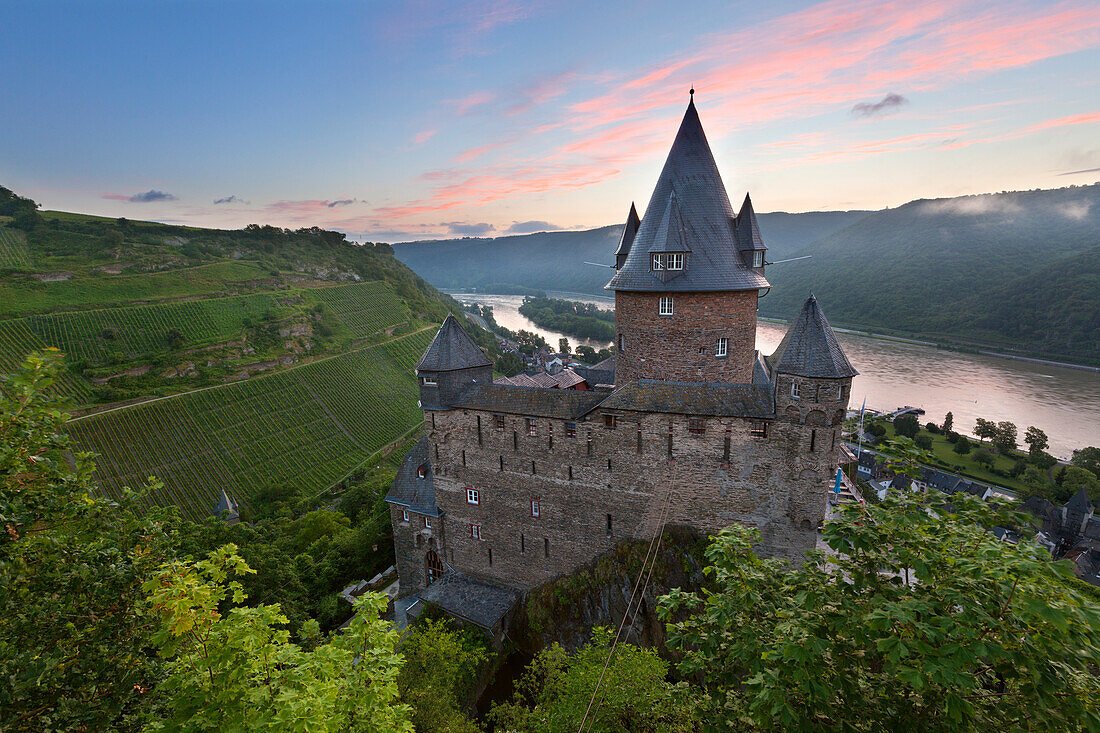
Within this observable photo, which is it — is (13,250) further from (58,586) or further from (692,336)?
(692,336)

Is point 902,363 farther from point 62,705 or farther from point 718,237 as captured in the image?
point 62,705

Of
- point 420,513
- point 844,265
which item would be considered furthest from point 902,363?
point 420,513

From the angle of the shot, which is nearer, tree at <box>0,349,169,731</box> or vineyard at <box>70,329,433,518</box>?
tree at <box>0,349,169,731</box>

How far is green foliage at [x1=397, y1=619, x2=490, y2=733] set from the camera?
15985 millimetres

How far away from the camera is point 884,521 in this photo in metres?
6.79

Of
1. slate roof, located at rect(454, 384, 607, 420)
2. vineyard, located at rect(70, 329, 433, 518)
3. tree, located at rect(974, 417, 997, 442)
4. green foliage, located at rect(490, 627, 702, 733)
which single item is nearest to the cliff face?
green foliage, located at rect(490, 627, 702, 733)

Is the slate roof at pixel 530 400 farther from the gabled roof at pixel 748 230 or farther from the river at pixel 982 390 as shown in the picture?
the river at pixel 982 390

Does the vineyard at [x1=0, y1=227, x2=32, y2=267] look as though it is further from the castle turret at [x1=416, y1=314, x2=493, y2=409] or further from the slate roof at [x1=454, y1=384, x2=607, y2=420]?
the slate roof at [x1=454, y1=384, x2=607, y2=420]

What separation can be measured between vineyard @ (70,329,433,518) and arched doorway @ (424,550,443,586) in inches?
1526

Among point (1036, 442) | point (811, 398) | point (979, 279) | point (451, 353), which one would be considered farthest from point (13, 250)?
point (979, 279)

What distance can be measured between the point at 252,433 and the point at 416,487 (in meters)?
49.7

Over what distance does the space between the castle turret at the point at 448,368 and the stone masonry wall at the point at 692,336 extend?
7.39 m

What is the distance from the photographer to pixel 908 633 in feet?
19.8

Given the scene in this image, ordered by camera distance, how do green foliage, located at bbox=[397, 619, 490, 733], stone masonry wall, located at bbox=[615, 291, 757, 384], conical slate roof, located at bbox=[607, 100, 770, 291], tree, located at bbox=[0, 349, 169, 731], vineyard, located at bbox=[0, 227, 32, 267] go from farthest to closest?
vineyard, located at bbox=[0, 227, 32, 267] → stone masonry wall, located at bbox=[615, 291, 757, 384] → conical slate roof, located at bbox=[607, 100, 770, 291] → green foliage, located at bbox=[397, 619, 490, 733] → tree, located at bbox=[0, 349, 169, 731]
